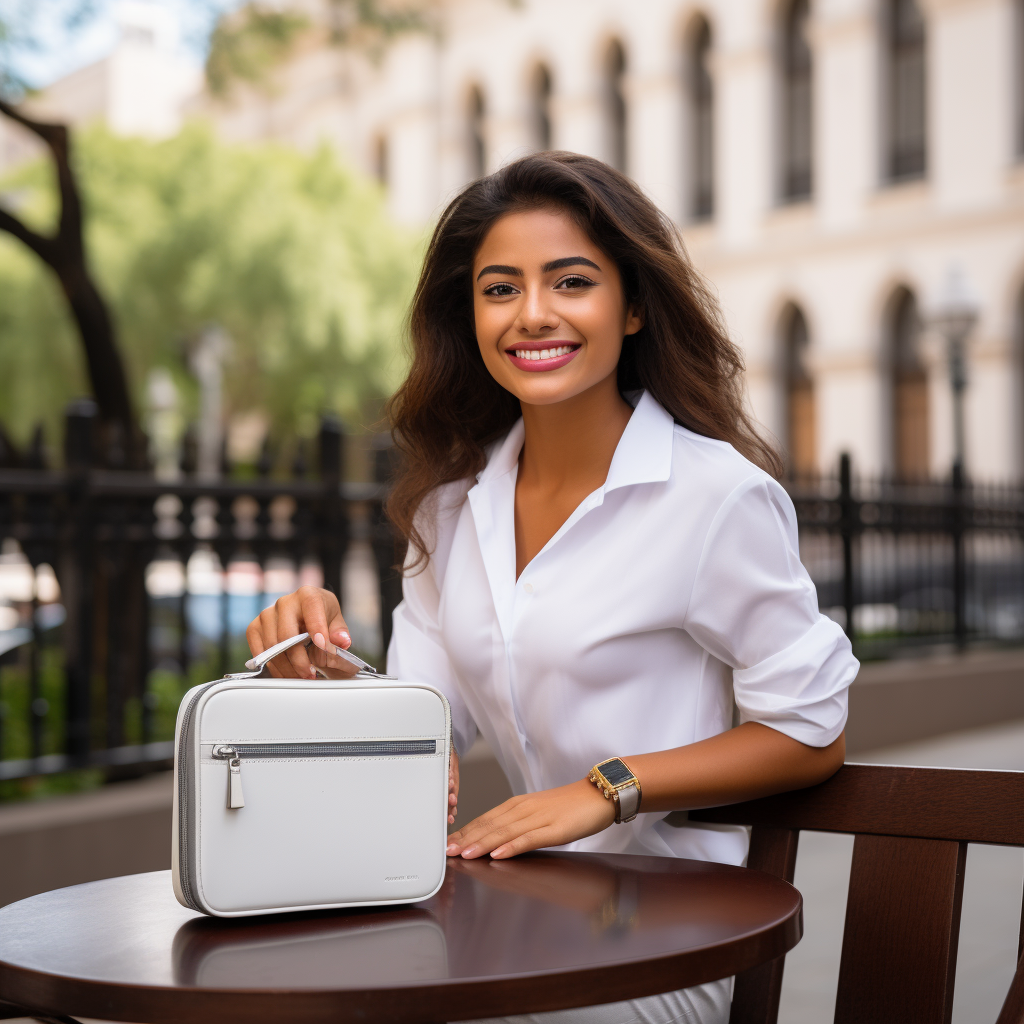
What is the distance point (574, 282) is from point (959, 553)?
8527mm

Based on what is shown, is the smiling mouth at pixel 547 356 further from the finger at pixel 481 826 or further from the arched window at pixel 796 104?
the arched window at pixel 796 104

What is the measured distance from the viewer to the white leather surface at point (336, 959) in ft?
4.65

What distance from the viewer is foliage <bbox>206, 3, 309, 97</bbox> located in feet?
31.4

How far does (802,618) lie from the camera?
2.04 m

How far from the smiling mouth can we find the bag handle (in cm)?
55

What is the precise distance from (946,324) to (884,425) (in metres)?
11.4

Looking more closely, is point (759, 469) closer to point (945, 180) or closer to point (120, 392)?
point (120, 392)

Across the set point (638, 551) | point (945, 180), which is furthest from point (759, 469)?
point (945, 180)

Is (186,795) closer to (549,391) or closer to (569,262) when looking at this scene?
(549,391)

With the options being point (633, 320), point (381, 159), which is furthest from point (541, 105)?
point (633, 320)

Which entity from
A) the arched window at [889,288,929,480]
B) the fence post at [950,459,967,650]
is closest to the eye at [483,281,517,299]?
the fence post at [950,459,967,650]

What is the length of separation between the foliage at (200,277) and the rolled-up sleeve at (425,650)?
2138 centimetres

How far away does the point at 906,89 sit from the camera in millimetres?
23203

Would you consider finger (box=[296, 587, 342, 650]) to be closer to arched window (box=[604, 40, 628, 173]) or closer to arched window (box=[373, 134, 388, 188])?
arched window (box=[604, 40, 628, 173])
